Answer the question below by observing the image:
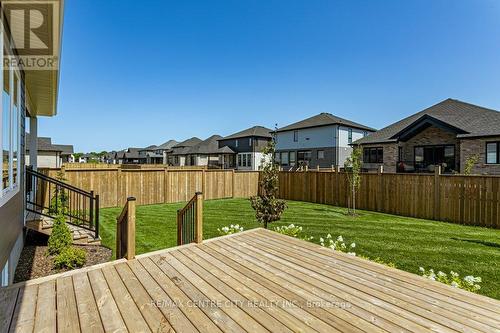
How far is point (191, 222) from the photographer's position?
16.3ft

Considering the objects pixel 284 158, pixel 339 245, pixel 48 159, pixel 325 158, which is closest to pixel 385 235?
pixel 339 245

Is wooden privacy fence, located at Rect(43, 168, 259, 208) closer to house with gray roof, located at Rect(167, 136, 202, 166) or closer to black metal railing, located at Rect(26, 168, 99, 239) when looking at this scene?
black metal railing, located at Rect(26, 168, 99, 239)

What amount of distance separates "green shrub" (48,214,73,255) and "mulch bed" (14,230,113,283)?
0.29 metres

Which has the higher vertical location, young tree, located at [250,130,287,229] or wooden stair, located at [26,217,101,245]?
young tree, located at [250,130,287,229]

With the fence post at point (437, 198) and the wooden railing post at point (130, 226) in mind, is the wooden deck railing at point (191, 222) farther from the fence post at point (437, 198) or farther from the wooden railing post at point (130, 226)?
the fence post at point (437, 198)

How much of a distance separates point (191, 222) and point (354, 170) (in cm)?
808

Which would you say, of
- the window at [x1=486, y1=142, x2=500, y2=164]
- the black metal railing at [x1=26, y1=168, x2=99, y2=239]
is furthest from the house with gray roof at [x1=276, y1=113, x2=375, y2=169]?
the black metal railing at [x1=26, y1=168, x2=99, y2=239]

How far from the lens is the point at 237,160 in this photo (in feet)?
118

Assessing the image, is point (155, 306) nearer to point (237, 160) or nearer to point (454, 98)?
point (454, 98)

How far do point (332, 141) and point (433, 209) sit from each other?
18518 mm

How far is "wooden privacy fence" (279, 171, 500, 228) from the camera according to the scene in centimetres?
833

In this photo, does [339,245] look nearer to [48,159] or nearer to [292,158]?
[292,158]

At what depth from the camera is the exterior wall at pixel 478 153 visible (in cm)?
1405
